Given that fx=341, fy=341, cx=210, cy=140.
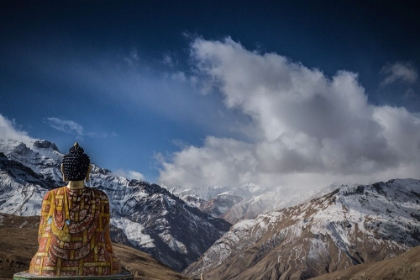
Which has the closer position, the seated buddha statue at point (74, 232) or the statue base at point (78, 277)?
the statue base at point (78, 277)

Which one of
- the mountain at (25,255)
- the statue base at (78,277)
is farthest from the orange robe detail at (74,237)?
the mountain at (25,255)

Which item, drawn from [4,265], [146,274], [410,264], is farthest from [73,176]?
[410,264]

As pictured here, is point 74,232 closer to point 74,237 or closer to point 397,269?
point 74,237

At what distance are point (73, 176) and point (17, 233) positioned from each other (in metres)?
115

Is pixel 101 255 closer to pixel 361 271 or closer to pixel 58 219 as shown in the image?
pixel 58 219

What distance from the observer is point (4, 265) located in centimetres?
5706

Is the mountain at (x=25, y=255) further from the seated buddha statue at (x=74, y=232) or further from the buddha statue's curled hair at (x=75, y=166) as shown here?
the buddha statue's curled hair at (x=75, y=166)

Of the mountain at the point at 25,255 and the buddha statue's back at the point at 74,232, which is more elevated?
the mountain at the point at 25,255

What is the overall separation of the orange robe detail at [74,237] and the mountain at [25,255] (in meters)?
41.7

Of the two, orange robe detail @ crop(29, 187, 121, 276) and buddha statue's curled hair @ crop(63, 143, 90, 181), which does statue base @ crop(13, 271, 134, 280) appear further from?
buddha statue's curled hair @ crop(63, 143, 90, 181)

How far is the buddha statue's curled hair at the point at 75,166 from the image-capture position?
1569 cm

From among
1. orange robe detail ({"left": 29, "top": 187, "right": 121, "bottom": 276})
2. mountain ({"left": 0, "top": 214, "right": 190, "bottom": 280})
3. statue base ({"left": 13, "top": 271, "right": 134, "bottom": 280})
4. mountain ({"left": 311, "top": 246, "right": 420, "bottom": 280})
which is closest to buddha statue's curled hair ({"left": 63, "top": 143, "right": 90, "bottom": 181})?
orange robe detail ({"left": 29, "top": 187, "right": 121, "bottom": 276})

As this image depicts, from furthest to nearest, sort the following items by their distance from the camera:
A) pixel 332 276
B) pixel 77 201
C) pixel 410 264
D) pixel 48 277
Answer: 1. pixel 332 276
2. pixel 410 264
3. pixel 77 201
4. pixel 48 277

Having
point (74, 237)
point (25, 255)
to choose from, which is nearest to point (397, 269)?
point (25, 255)
